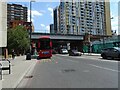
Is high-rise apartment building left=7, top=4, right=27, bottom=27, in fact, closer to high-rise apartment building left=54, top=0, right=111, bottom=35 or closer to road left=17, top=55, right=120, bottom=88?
high-rise apartment building left=54, top=0, right=111, bottom=35

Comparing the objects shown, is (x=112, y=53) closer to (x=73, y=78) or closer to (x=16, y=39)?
(x=73, y=78)

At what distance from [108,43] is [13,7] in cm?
7694

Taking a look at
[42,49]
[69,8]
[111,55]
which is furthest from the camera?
[69,8]

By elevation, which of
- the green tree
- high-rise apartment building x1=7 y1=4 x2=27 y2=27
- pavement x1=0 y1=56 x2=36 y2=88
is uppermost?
high-rise apartment building x1=7 y1=4 x2=27 y2=27

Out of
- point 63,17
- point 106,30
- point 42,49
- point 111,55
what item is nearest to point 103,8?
point 106,30

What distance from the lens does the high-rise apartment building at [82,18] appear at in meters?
99.4

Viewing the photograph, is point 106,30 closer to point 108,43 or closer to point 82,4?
point 82,4

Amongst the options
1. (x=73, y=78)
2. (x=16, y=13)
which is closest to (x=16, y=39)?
(x=73, y=78)

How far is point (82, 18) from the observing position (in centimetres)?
11050

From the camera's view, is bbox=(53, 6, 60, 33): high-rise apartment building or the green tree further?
bbox=(53, 6, 60, 33): high-rise apartment building

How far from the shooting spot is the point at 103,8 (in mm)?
91688

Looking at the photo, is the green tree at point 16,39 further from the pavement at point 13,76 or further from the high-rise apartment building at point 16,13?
the high-rise apartment building at point 16,13

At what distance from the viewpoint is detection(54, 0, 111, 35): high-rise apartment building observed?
99.4 metres

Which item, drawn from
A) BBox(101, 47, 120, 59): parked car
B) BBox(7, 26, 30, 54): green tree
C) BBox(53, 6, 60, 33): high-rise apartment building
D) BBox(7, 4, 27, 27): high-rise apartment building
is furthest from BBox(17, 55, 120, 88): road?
BBox(7, 4, 27, 27): high-rise apartment building
